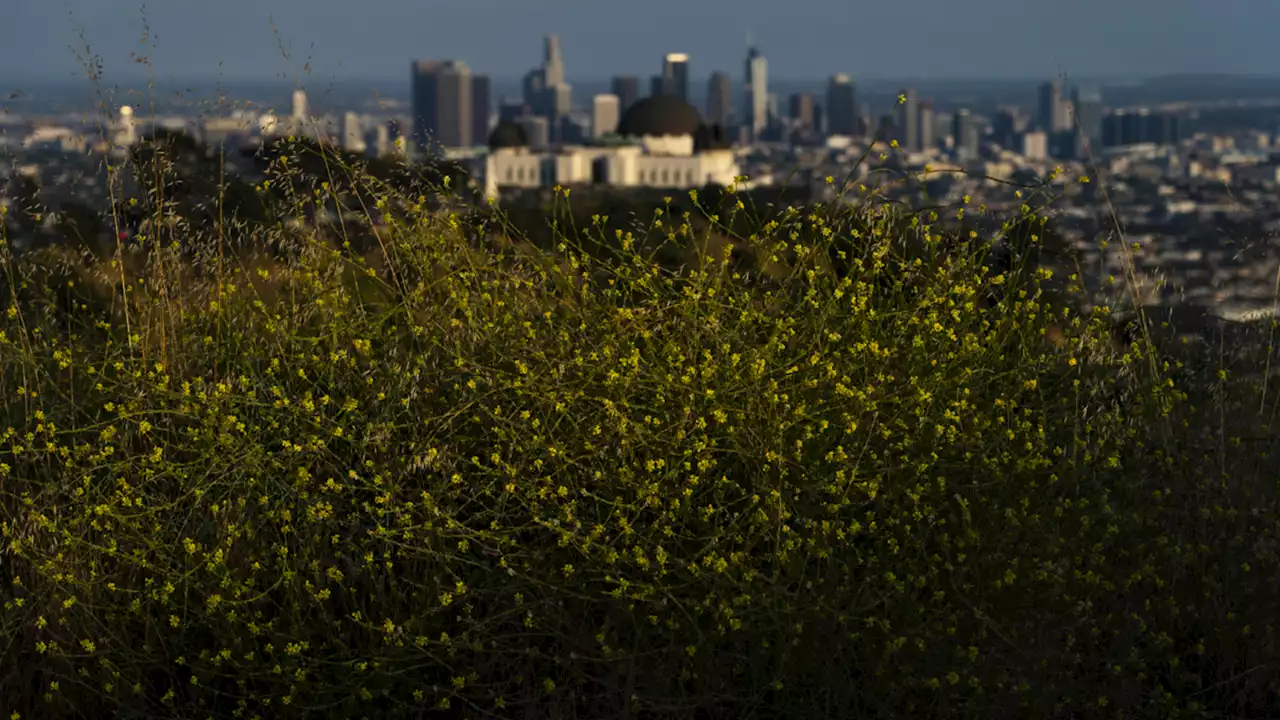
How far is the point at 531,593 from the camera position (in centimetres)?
308

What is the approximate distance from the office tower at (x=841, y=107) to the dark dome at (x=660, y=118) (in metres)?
51.0

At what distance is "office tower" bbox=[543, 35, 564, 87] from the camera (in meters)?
158

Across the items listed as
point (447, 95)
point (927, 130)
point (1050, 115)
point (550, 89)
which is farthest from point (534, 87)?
point (1050, 115)

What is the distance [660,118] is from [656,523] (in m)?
72.3

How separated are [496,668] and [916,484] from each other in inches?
36.8

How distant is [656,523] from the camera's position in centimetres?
302

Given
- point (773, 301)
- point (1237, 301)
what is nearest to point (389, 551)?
point (773, 301)

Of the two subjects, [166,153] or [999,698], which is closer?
[999,698]

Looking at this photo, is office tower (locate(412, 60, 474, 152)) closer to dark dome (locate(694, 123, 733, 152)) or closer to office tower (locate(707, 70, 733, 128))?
office tower (locate(707, 70, 733, 128))

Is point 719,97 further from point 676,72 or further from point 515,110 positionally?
point 515,110

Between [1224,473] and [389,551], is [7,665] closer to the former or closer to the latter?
[389,551]

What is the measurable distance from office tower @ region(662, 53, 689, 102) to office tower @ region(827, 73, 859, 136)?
13891mm

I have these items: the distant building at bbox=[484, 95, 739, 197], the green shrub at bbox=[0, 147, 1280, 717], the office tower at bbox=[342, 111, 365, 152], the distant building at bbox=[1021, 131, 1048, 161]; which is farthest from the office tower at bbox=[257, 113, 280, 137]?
the distant building at bbox=[1021, 131, 1048, 161]

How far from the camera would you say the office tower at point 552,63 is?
520ft
